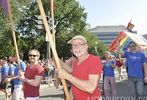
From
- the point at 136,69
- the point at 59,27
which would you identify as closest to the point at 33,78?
the point at 136,69

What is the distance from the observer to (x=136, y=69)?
1073 cm

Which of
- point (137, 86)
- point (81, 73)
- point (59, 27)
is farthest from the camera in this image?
point (59, 27)

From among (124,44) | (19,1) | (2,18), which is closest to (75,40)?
(124,44)

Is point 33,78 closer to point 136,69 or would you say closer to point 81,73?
point 81,73

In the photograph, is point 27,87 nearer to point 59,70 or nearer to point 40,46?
point 59,70

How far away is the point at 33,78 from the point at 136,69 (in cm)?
363

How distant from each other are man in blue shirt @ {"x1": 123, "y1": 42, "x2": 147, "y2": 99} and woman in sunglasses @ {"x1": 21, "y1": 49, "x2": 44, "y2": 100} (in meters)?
3.49

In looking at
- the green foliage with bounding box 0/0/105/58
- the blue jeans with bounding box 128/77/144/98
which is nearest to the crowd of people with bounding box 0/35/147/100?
the blue jeans with bounding box 128/77/144/98

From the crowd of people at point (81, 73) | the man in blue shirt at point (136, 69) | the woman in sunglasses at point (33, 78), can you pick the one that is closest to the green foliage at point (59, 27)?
the crowd of people at point (81, 73)

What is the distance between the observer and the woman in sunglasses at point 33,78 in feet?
24.7

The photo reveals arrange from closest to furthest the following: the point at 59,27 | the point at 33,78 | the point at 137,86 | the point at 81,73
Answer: the point at 81,73
the point at 33,78
the point at 137,86
the point at 59,27

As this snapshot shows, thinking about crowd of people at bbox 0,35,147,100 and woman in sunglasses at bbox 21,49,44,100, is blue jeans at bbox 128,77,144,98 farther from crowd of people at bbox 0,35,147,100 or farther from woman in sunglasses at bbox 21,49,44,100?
woman in sunglasses at bbox 21,49,44,100

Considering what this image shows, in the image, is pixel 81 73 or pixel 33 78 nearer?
pixel 81 73

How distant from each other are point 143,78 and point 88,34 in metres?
72.2
